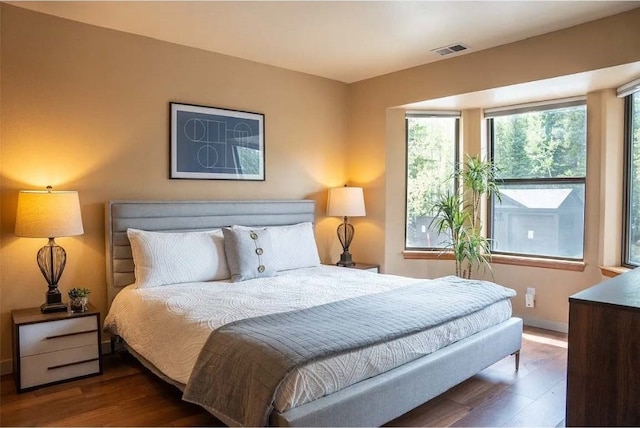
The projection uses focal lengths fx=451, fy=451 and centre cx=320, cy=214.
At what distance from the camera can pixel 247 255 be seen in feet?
11.6

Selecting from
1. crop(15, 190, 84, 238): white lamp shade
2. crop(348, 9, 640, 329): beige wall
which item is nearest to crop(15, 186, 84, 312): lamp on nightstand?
crop(15, 190, 84, 238): white lamp shade

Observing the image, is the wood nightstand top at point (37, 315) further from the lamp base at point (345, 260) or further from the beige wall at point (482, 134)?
the beige wall at point (482, 134)

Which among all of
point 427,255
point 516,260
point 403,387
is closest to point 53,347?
point 403,387

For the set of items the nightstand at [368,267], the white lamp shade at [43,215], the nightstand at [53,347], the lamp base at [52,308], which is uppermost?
the white lamp shade at [43,215]

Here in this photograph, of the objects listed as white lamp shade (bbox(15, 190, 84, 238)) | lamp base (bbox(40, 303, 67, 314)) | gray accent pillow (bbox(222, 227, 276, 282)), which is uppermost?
white lamp shade (bbox(15, 190, 84, 238))

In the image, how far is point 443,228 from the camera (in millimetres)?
4598

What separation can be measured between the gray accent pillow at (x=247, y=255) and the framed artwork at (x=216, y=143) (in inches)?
27.1

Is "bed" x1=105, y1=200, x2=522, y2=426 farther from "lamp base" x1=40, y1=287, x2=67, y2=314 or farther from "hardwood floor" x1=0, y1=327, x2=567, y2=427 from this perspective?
"lamp base" x1=40, y1=287, x2=67, y2=314

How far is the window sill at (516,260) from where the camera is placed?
4.06 meters

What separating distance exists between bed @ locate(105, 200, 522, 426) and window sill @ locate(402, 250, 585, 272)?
1181mm

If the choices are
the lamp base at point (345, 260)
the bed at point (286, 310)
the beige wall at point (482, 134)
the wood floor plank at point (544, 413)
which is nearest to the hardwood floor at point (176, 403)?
the wood floor plank at point (544, 413)

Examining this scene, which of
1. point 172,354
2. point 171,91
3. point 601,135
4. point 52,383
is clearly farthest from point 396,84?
point 52,383

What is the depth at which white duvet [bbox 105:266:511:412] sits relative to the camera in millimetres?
1979

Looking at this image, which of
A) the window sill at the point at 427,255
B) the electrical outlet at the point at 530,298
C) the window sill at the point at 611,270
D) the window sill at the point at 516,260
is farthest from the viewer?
the window sill at the point at 427,255
